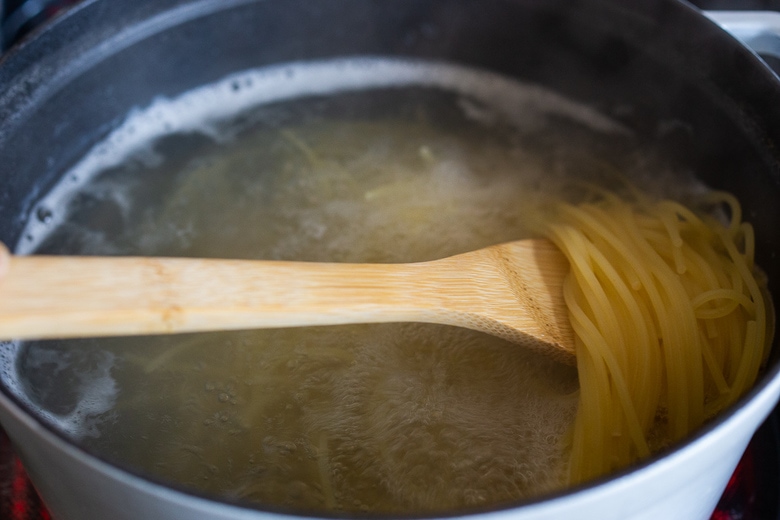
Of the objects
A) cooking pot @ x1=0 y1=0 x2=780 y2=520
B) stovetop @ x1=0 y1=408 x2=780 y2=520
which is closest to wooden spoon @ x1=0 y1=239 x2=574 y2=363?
cooking pot @ x1=0 y1=0 x2=780 y2=520

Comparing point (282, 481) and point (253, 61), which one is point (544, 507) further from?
point (253, 61)

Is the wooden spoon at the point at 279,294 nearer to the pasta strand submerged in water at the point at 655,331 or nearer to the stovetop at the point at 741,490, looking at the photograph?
the pasta strand submerged in water at the point at 655,331

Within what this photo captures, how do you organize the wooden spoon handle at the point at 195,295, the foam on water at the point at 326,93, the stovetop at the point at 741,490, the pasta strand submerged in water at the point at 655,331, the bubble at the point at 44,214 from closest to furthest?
the wooden spoon handle at the point at 195,295 < the pasta strand submerged in water at the point at 655,331 < the stovetop at the point at 741,490 < the bubble at the point at 44,214 < the foam on water at the point at 326,93

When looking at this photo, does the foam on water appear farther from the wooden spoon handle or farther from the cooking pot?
A: the wooden spoon handle

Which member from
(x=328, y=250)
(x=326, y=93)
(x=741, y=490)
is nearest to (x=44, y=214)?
(x=328, y=250)

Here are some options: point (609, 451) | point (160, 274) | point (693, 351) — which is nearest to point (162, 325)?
point (160, 274)

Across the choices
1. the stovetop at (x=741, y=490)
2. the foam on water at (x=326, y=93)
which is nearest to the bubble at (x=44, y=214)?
the foam on water at (x=326, y=93)
